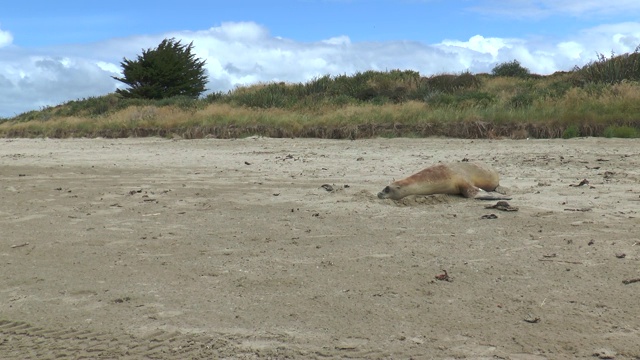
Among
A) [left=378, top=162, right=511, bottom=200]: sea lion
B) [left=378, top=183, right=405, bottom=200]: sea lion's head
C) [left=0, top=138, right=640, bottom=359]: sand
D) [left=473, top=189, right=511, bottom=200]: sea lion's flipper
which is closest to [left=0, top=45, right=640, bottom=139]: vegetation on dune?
[left=0, top=138, right=640, bottom=359]: sand

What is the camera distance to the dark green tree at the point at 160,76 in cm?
3662

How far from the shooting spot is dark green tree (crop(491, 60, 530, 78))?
3205 centimetres

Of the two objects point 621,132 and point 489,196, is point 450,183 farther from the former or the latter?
point 621,132

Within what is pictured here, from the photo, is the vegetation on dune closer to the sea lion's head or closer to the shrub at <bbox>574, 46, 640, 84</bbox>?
the shrub at <bbox>574, 46, 640, 84</bbox>

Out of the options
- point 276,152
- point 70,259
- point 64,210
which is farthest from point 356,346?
point 276,152

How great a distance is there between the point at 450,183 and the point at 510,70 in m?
26.7

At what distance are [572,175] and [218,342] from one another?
19.8 feet

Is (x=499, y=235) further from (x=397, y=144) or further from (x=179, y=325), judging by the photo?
(x=397, y=144)

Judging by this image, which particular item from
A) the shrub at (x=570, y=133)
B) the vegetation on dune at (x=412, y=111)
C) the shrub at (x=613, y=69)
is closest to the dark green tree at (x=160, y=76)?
the vegetation on dune at (x=412, y=111)

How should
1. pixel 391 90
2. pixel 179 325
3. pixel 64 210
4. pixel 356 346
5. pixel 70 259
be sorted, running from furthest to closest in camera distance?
1. pixel 391 90
2. pixel 64 210
3. pixel 70 259
4. pixel 179 325
5. pixel 356 346

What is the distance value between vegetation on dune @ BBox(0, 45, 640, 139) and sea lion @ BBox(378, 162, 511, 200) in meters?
6.06

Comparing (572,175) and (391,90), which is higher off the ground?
(391,90)

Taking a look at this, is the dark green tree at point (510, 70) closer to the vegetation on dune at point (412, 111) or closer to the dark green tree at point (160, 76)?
the vegetation on dune at point (412, 111)

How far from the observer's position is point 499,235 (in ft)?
18.5
